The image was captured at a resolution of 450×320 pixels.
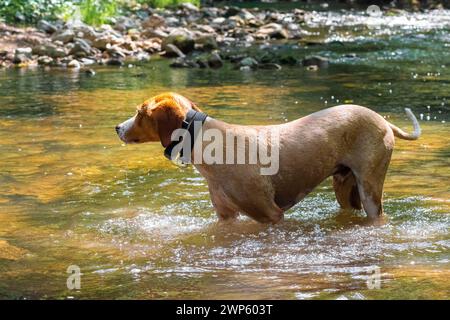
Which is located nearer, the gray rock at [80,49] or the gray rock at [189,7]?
the gray rock at [80,49]

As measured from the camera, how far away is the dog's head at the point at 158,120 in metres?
7.01

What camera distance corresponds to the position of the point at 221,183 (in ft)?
23.3

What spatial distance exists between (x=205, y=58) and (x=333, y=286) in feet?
51.4

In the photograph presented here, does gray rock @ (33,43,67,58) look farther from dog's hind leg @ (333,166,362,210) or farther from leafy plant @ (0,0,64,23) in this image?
dog's hind leg @ (333,166,362,210)

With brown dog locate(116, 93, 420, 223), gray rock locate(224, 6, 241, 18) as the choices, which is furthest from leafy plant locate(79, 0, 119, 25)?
brown dog locate(116, 93, 420, 223)

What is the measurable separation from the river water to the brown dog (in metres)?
0.27

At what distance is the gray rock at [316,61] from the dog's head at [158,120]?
1320 cm

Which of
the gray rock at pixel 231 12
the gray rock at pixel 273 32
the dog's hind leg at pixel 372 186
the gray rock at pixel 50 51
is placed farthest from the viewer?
the gray rock at pixel 231 12

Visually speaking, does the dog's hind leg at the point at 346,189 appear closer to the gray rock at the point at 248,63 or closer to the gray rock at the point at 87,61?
the gray rock at the point at 248,63

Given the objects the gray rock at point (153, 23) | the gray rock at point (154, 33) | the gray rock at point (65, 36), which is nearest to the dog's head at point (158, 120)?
the gray rock at point (65, 36)


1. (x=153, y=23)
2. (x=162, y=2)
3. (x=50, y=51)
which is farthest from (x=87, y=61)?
(x=162, y=2)

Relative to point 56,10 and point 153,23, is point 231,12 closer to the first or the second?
point 153,23

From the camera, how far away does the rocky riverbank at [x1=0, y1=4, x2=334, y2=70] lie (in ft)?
68.1
